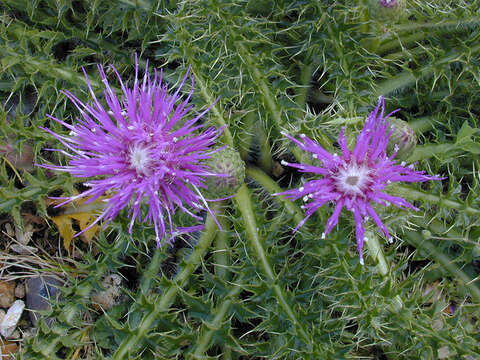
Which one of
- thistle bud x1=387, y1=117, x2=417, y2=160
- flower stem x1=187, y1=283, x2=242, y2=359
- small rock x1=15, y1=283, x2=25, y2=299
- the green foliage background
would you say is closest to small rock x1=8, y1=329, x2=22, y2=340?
small rock x1=15, y1=283, x2=25, y2=299

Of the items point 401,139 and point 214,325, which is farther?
point 214,325

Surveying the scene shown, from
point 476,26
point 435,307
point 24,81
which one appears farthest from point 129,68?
point 435,307

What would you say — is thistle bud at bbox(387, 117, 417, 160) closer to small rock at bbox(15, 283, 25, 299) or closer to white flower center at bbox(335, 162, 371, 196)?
white flower center at bbox(335, 162, 371, 196)

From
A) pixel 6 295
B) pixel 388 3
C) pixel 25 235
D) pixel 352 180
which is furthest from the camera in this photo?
pixel 25 235

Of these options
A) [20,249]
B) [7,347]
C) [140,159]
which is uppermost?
[140,159]

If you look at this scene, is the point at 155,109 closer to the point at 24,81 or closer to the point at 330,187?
the point at 330,187

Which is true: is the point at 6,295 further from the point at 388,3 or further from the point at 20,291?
the point at 388,3

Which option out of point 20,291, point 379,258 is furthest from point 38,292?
point 379,258
